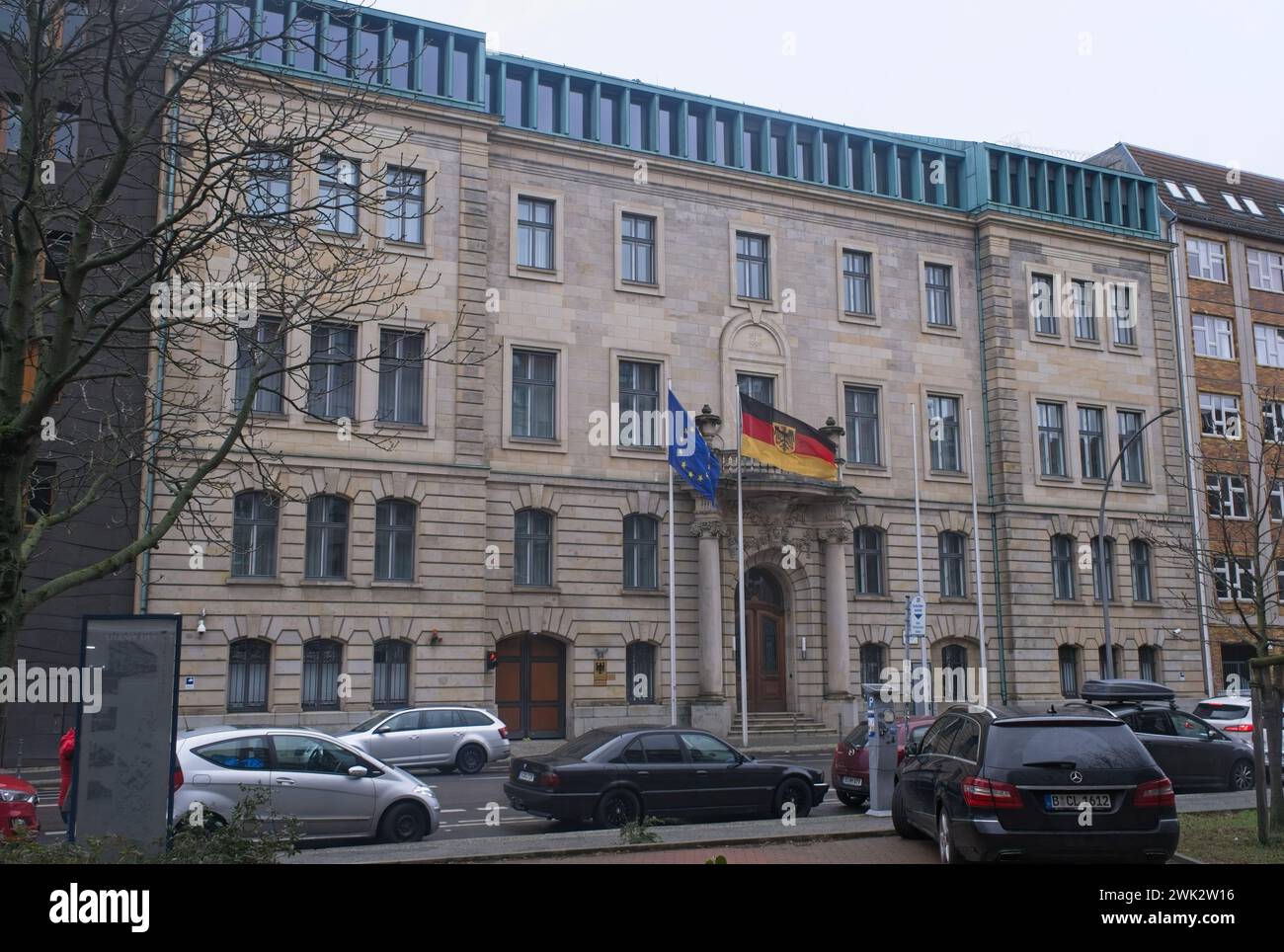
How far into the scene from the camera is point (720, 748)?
17906mm

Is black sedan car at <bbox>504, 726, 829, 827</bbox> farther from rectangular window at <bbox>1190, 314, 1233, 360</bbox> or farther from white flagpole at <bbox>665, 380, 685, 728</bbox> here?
rectangular window at <bbox>1190, 314, 1233, 360</bbox>

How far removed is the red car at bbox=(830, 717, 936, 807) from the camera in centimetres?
1891

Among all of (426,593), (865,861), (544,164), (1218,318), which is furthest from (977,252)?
(865,861)

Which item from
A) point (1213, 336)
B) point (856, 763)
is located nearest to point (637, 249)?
point (856, 763)

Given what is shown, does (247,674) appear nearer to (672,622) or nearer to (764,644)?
(672,622)

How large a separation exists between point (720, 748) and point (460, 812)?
435 centimetres

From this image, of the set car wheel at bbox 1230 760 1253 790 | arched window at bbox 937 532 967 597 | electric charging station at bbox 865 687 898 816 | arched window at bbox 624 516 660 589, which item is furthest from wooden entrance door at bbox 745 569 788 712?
electric charging station at bbox 865 687 898 816

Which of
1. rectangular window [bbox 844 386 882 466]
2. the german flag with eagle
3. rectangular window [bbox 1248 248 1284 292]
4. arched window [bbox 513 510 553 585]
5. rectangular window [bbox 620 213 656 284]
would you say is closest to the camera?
the german flag with eagle

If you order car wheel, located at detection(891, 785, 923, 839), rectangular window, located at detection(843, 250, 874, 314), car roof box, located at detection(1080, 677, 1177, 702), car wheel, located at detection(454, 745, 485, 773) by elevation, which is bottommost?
car wheel, located at detection(454, 745, 485, 773)

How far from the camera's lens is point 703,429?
1366 inches

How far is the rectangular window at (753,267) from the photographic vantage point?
38.3 metres

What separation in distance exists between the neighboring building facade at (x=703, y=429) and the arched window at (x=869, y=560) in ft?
0.31

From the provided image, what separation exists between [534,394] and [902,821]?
73.0ft

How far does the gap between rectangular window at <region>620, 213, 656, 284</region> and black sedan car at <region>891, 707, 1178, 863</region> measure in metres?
26.5
